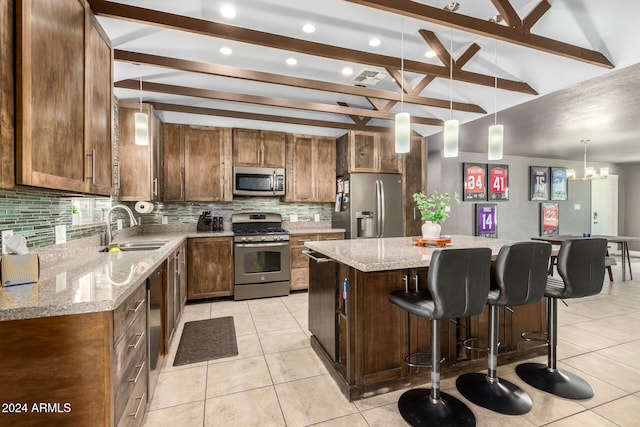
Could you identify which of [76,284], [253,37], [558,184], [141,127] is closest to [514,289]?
[76,284]

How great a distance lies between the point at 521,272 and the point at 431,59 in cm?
262

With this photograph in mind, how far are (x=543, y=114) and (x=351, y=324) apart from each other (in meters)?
4.21

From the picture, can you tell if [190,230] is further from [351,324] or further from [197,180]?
[351,324]

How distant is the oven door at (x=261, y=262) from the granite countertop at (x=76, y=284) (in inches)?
73.0

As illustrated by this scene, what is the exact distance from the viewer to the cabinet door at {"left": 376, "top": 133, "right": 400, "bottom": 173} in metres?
4.76

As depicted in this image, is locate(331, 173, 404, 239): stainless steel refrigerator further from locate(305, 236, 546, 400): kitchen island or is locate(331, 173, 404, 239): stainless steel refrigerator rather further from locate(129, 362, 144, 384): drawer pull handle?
locate(129, 362, 144, 384): drawer pull handle

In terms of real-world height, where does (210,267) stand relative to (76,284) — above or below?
below

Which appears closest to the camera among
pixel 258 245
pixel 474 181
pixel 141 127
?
pixel 141 127

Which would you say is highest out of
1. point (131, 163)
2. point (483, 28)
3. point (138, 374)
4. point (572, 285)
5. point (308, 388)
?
point (483, 28)

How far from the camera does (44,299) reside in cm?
117

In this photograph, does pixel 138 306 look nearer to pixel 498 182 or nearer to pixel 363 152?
pixel 363 152

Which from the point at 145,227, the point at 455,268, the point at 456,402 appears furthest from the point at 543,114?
the point at 145,227

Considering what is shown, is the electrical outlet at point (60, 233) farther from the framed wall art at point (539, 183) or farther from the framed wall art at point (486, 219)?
the framed wall art at point (539, 183)

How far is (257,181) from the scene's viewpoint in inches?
178
